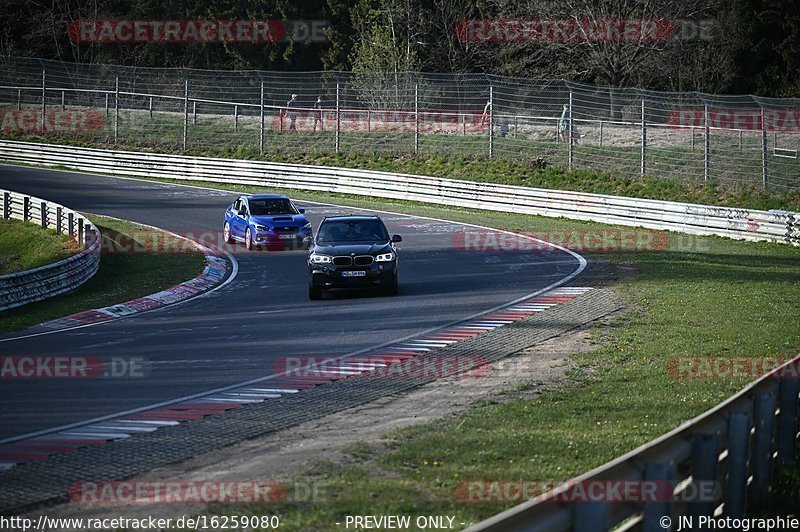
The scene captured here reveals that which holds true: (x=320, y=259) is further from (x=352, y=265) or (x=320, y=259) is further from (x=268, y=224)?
(x=268, y=224)

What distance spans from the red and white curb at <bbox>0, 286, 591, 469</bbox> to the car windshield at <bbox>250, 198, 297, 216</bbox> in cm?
1230

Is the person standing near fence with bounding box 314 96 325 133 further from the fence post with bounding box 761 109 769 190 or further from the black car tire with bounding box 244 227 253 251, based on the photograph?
the fence post with bounding box 761 109 769 190

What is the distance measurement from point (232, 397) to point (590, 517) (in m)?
7.61

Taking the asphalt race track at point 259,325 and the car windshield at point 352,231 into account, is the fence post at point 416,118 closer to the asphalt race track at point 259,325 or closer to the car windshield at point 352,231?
the asphalt race track at point 259,325

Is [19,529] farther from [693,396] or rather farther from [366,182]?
[366,182]

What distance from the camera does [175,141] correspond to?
49.8 meters

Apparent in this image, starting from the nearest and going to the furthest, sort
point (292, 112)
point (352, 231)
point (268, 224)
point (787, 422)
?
1. point (787, 422)
2. point (352, 231)
3. point (268, 224)
4. point (292, 112)

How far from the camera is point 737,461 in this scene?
7016mm

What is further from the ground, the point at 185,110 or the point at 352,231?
the point at 185,110

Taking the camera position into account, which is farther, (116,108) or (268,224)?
(116,108)

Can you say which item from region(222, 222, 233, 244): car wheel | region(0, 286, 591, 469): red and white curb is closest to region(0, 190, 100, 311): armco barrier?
region(222, 222, 233, 244): car wheel

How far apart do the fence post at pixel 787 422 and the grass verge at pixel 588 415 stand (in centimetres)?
132

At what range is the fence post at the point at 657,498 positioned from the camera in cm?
561

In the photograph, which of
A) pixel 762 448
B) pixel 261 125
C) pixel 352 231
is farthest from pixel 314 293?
pixel 261 125
